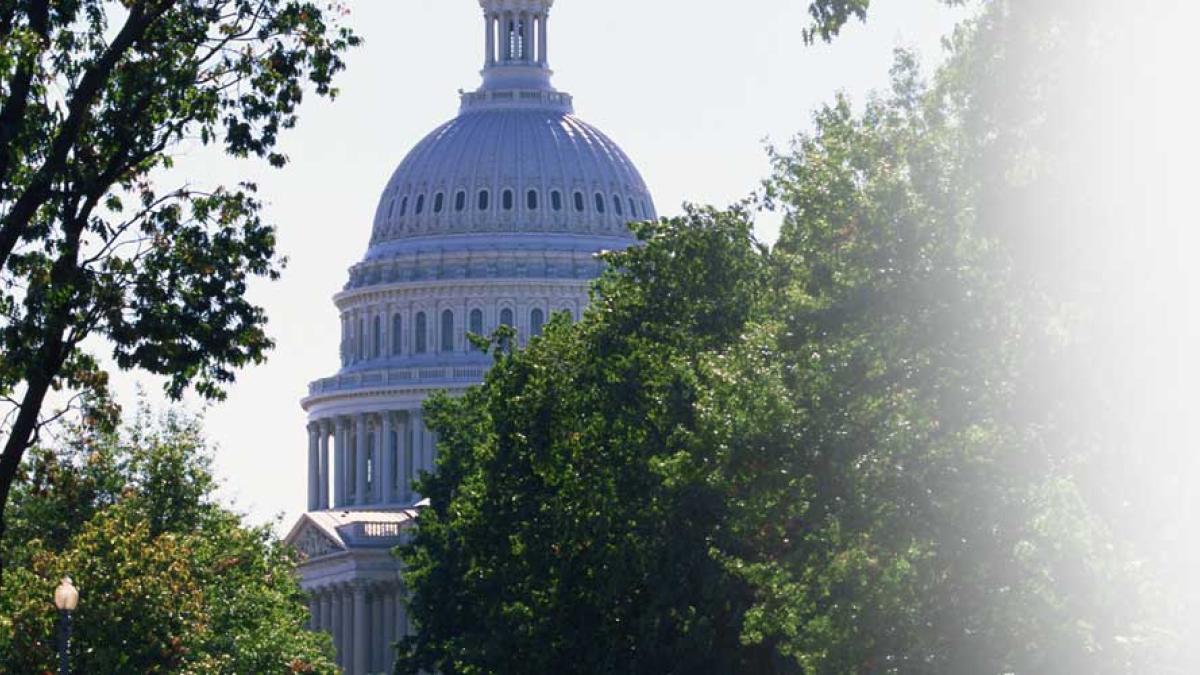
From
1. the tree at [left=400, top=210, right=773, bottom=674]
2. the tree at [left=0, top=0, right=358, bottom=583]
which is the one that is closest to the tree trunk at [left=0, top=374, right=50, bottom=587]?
the tree at [left=0, top=0, right=358, bottom=583]

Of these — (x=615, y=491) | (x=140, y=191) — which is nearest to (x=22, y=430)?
(x=140, y=191)

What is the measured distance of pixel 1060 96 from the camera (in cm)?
4966

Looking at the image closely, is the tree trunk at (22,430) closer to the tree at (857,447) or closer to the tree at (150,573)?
the tree at (857,447)

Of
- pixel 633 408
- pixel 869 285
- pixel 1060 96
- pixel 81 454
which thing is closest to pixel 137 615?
pixel 633 408

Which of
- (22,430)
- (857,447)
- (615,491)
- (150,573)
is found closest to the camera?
(22,430)

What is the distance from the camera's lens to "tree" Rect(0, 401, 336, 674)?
84875 mm

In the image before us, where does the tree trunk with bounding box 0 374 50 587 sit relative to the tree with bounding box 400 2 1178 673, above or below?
below

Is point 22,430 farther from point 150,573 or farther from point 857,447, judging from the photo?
point 150,573

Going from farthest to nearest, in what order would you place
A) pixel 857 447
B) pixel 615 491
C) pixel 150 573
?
pixel 150 573, pixel 615 491, pixel 857 447

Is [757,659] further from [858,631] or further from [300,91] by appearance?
[300,91]

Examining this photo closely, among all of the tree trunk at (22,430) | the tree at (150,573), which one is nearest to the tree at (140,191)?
the tree trunk at (22,430)

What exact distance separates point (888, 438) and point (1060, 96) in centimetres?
934

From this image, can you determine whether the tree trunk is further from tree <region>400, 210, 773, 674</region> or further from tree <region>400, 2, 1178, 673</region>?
tree <region>400, 210, 773, 674</region>

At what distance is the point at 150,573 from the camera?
8600 cm
